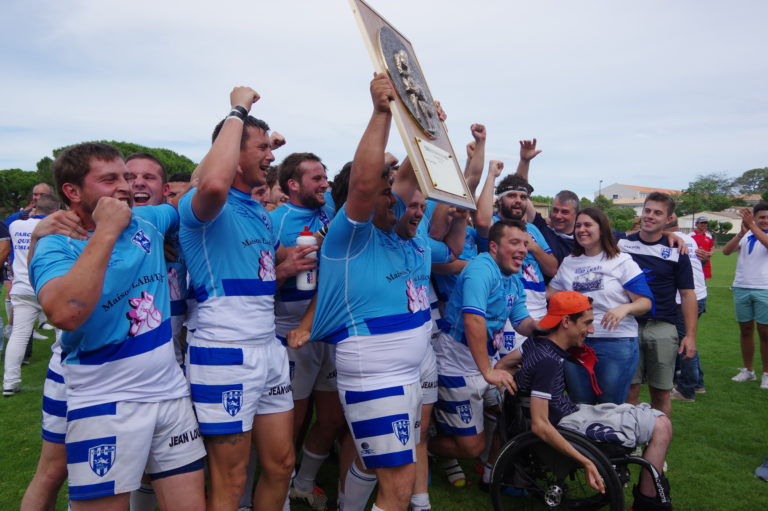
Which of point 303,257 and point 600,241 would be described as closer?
point 303,257

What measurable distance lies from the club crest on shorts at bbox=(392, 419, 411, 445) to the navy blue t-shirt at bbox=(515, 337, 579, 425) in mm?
1016

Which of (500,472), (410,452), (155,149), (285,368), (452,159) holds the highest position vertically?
(155,149)

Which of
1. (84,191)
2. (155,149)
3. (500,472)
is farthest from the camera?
(155,149)

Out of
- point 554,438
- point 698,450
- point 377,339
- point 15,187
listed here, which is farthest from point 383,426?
point 15,187

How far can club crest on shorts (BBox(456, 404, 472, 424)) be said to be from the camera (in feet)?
12.0

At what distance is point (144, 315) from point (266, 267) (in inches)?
27.4

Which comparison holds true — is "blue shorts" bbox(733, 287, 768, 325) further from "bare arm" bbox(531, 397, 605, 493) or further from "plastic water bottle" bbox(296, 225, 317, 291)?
"plastic water bottle" bbox(296, 225, 317, 291)

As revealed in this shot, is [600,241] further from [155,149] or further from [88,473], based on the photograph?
[155,149]

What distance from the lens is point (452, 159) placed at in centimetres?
270

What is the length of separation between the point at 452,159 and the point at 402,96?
20.1 inches

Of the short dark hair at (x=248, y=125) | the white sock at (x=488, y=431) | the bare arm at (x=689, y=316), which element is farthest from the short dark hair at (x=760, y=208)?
the short dark hair at (x=248, y=125)

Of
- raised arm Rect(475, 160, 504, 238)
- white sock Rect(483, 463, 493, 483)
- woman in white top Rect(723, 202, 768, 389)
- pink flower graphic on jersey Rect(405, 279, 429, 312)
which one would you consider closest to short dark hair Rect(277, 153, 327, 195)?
raised arm Rect(475, 160, 504, 238)

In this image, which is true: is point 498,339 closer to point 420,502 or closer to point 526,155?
point 420,502

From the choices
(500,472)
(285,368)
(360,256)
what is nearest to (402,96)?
(360,256)
